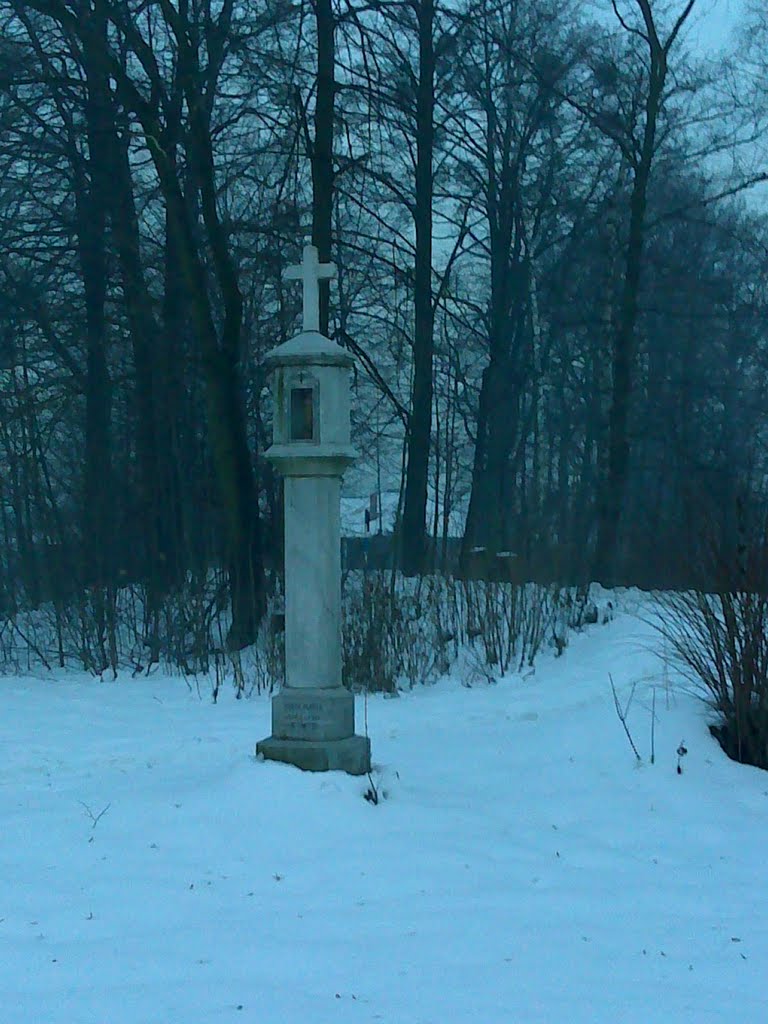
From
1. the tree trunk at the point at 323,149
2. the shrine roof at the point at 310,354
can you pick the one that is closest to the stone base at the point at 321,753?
the shrine roof at the point at 310,354

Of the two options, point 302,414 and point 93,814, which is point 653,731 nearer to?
point 302,414

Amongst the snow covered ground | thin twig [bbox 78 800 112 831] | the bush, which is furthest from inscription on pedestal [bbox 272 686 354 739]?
the bush

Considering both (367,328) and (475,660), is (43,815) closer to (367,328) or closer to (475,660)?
(475,660)

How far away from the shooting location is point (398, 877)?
5094 millimetres

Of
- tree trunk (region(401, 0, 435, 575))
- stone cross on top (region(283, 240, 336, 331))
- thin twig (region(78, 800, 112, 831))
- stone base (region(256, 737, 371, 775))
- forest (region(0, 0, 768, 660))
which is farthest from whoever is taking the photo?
tree trunk (region(401, 0, 435, 575))

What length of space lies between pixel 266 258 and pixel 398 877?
9.38 m

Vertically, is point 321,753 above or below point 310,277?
below

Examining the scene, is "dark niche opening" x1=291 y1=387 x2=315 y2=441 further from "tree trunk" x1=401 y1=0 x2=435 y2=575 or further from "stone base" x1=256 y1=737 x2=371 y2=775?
"tree trunk" x1=401 y1=0 x2=435 y2=575

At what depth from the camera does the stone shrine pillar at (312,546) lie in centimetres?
632

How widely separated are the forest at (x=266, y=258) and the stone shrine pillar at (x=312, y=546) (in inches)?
92.2

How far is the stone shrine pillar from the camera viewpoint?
632 cm

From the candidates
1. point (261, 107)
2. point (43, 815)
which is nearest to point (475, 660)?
point (43, 815)

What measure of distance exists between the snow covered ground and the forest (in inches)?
63.8

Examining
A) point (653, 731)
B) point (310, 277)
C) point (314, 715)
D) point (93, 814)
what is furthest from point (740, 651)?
point (93, 814)
